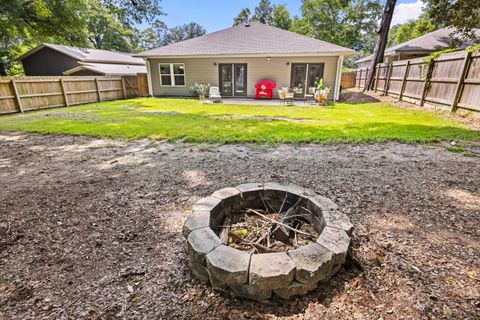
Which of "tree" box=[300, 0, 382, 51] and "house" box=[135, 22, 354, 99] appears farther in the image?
"tree" box=[300, 0, 382, 51]

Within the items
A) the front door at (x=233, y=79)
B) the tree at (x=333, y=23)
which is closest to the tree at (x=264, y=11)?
the tree at (x=333, y=23)

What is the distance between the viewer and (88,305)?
5.02ft

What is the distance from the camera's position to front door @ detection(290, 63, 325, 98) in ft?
43.8

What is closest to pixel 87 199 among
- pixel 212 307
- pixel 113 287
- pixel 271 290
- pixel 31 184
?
pixel 31 184

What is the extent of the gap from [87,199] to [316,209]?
2.65m

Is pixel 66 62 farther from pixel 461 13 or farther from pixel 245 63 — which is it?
pixel 461 13

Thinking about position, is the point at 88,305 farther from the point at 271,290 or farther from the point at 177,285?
the point at 271,290

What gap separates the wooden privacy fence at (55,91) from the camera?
961cm

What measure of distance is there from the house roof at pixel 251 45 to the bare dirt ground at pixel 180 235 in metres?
9.95

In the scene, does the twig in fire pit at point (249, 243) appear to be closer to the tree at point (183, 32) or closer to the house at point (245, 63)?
the house at point (245, 63)

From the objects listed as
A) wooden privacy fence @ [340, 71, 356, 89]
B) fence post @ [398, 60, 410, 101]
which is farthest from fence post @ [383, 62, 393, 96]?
wooden privacy fence @ [340, 71, 356, 89]

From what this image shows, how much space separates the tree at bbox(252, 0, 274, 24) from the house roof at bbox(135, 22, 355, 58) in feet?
86.9

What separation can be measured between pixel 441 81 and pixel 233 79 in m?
9.99

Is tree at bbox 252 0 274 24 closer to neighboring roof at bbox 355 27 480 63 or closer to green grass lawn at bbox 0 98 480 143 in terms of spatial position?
neighboring roof at bbox 355 27 480 63
